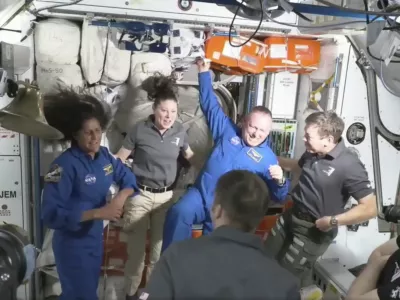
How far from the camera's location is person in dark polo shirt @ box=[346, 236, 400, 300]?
60.4 inches

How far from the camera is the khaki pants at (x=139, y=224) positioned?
11.0 ft

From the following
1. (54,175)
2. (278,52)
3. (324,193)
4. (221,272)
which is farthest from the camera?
(278,52)

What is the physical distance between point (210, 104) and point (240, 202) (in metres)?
1.72

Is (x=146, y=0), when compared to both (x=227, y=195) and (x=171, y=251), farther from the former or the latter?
(x=171, y=251)

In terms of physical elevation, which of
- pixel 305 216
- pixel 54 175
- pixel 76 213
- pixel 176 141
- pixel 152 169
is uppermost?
pixel 176 141

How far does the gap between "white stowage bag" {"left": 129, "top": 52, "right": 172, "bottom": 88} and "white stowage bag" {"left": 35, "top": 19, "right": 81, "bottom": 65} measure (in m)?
0.47

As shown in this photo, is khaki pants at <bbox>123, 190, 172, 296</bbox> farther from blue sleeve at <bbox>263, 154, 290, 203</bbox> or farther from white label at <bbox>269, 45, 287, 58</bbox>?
white label at <bbox>269, 45, 287, 58</bbox>

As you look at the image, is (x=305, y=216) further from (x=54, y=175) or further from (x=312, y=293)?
(x=54, y=175)

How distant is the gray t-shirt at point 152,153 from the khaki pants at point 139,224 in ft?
0.44

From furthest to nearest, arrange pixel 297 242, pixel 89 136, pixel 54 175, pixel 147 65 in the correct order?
pixel 147 65 < pixel 297 242 < pixel 89 136 < pixel 54 175

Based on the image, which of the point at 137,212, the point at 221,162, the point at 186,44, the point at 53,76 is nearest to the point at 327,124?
the point at 221,162

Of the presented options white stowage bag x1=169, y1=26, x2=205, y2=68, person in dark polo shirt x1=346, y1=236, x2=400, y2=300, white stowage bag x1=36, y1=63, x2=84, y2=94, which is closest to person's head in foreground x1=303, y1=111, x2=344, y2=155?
white stowage bag x1=169, y1=26, x2=205, y2=68

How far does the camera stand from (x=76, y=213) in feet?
8.36

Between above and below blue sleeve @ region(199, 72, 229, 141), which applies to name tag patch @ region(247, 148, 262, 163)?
below
